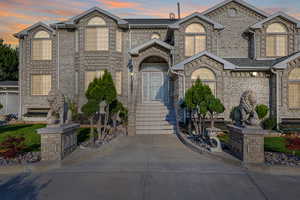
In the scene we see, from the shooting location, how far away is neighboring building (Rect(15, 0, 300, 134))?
14.8 metres

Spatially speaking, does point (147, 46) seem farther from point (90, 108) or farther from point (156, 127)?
point (90, 108)

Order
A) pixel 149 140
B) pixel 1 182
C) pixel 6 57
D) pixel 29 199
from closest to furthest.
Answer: pixel 29 199
pixel 1 182
pixel 149 140
pixel 6 57

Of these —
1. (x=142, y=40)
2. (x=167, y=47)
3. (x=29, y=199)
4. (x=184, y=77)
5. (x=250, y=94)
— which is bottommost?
(x=29, y=199)

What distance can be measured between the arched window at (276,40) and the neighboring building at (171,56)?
0.07m

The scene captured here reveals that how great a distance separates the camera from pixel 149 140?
10938 millimetres

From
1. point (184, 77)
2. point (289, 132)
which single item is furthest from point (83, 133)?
point (289, 132)

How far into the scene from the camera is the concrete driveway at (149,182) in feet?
15.3

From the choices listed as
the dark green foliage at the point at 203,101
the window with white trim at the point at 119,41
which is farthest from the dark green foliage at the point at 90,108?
the window with white trim at the point at 119,41

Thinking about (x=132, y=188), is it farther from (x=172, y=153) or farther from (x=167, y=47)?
(x=167, y=47)

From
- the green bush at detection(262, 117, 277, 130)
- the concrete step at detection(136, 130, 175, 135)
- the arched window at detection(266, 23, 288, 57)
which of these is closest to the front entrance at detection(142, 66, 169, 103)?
the concrete step at detection(136, 130, 175, 135)

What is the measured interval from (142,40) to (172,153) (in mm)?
11970

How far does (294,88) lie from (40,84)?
755 inches

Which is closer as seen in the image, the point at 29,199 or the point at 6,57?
the point at 29,199

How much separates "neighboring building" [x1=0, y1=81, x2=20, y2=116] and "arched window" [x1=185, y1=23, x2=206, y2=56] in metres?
16.7
